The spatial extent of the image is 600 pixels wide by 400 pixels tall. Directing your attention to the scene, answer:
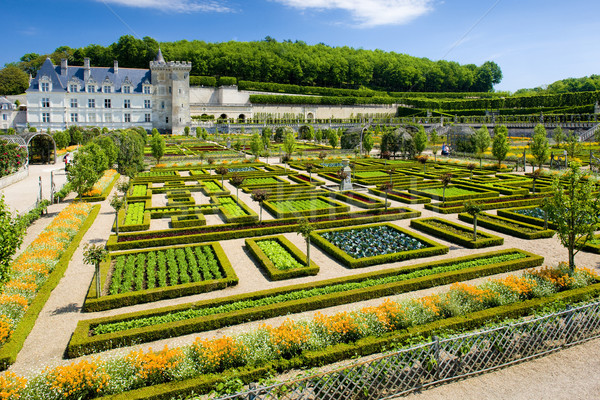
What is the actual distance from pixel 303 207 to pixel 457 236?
7.72m

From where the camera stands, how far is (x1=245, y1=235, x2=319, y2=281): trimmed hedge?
12.4m

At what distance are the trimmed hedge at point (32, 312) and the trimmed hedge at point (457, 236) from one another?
13.5 metres

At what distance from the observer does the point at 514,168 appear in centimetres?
3450

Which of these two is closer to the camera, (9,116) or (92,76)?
(9,116)

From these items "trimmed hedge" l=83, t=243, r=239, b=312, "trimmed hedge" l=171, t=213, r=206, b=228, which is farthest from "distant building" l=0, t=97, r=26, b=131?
"trimmed hedge" l=83, t=243, r=239, b=312

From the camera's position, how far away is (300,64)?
95.7 metres

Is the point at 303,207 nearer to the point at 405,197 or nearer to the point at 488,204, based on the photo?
the point at 405,197

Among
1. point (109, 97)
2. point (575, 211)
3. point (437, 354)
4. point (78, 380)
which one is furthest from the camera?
point (109, 97)

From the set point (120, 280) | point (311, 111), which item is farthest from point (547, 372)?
point (311, 111)

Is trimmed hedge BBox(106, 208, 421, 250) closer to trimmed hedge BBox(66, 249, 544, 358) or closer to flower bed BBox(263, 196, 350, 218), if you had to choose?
flower bed BBox(263, 196, 350, 218)

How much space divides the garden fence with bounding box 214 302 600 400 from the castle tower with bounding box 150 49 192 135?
66.7 m

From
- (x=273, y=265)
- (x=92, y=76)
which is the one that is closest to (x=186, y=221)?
(x=273, y=265)

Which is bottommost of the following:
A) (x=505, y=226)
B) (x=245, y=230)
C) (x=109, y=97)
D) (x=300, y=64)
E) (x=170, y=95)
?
(x=245, y=230)

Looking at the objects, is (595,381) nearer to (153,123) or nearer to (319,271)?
(319,271)
